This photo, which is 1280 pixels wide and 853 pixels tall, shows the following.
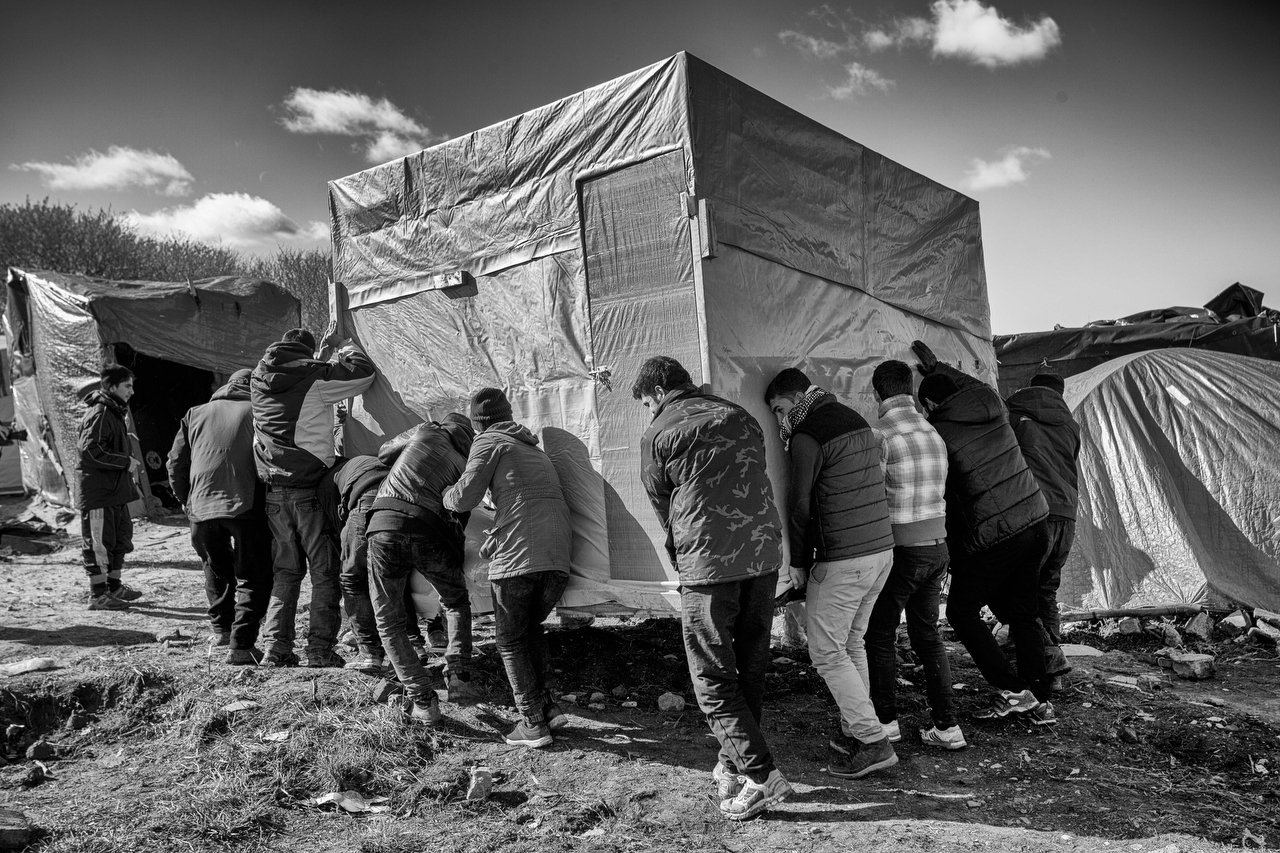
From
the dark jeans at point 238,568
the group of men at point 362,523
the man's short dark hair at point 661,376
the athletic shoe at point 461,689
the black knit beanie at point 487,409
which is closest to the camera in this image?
the man's short dark hair at point 661,376

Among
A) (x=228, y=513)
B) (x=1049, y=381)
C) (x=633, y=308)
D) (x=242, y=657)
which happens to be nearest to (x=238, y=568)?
(x=228, y=513)

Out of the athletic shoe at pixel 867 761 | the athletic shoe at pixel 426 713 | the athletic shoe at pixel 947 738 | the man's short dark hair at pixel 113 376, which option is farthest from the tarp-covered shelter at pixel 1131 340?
the man's short dark hair at pixel 113 376

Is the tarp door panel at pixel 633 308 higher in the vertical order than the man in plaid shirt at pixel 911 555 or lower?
higher

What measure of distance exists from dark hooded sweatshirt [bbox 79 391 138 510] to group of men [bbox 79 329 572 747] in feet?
6.75

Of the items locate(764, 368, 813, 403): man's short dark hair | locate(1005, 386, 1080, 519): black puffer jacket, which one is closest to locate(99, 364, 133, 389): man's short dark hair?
locate(764, 368, 813, 403): man's short dark hair

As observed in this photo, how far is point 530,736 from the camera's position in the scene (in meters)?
4.20

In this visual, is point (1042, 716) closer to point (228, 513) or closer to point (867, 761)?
point (867, 761)

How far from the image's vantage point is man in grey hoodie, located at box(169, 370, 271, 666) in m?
5.20

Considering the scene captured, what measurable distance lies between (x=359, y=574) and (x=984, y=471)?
11.8ft

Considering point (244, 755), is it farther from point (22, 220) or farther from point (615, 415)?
point (22, 220)

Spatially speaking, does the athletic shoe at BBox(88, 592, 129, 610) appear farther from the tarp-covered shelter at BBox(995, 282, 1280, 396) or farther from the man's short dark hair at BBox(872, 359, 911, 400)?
the tarp-covered shelter at BBox(995, 282, 1280, 396)

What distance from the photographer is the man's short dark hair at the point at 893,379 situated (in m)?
4.32

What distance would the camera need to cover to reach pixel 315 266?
33.9m

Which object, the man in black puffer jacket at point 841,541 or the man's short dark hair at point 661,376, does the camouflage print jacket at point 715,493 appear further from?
the man in black puffer jacket at point 841,541
